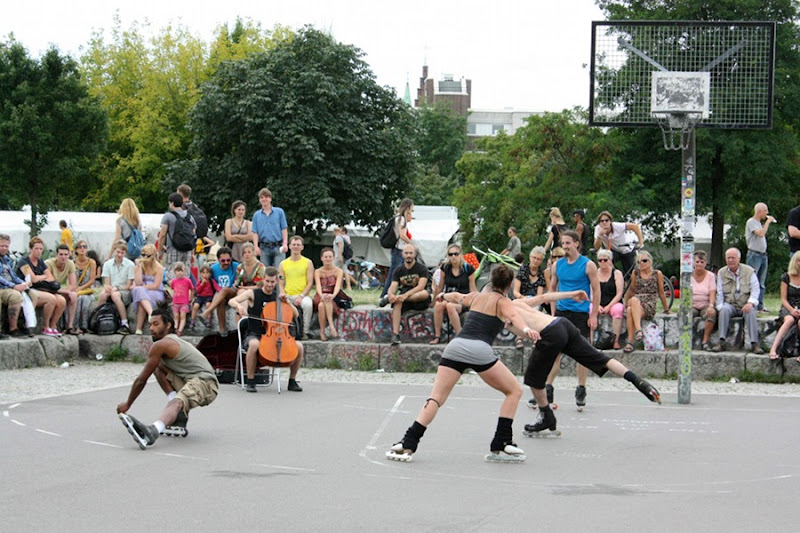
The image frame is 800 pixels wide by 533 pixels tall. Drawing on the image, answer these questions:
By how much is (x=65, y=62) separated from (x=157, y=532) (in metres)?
37.9

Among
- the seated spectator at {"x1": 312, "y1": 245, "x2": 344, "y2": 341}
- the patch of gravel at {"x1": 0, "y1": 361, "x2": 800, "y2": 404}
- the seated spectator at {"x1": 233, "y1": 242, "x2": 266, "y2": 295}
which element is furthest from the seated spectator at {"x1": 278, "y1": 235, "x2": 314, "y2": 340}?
the patch of gravel at {"x1": 0, "y1": 361, "x2": 800, "y2": 404}

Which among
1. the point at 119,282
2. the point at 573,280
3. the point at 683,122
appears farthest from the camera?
the point at 119,282

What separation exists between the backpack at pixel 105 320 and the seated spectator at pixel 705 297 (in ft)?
31.2

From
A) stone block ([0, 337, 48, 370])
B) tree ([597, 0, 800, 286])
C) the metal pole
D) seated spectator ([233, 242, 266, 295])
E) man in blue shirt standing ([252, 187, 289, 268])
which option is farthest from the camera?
tree ([597, 0, 800, 286])

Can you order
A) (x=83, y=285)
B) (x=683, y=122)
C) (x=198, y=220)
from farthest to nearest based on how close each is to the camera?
(x=198, y=220), (x=83, y=285), (x=683, y=122)

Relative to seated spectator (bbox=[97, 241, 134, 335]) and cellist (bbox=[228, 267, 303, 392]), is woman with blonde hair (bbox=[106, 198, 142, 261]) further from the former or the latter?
cellist (bbox=[228, 267, 303, 392])

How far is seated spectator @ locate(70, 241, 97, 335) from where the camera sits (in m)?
18.2

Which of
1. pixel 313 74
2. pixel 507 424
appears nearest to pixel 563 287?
pixel 507 424

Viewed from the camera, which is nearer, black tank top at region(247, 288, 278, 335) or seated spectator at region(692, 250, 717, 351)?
black tank top at region(247, 288, 278, 335)

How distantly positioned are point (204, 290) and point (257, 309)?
3.86m

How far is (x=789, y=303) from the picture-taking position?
1577 cm

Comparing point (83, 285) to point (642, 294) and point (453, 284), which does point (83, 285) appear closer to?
point (453, 284)

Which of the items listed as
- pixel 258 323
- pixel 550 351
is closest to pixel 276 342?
pixel 258 323

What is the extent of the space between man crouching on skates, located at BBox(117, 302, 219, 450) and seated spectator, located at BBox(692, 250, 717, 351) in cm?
873
